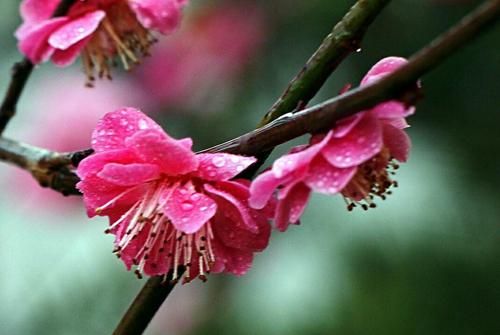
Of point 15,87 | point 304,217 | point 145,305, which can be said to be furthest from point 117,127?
point 304,217

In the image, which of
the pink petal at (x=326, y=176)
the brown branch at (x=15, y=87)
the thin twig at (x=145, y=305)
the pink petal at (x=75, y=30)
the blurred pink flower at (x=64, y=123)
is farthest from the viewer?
the blurred pink flower at (x=64, y=123)

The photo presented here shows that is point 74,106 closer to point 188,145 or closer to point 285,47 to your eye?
point 285,47

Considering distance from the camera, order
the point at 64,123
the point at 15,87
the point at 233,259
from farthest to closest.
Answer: the point at 64,123, the point at 15,87, the point at 233,259

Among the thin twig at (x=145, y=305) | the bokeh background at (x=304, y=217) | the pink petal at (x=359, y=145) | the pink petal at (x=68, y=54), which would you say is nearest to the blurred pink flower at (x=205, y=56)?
the bokeh background at (x=304, y=217)

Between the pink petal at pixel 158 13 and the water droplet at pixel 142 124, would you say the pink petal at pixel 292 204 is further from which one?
the pink petal at pixel 158 13

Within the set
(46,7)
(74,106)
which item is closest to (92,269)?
(74,106)

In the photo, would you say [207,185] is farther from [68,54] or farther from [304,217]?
[304,217]
